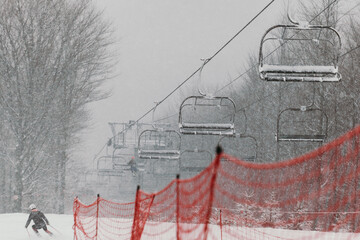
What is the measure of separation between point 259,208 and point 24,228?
19.8 m

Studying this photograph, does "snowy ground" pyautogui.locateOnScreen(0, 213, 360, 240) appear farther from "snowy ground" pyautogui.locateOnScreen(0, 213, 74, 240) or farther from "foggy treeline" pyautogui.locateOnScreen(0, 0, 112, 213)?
"foggy treeline" pyautogui.locateOnScreen(0, 0, 112, 213)

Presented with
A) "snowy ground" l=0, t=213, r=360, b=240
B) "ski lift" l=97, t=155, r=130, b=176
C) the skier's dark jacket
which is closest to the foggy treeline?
"ski lift" l=97, t=155, r=130, b=176

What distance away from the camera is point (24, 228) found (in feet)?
67.6

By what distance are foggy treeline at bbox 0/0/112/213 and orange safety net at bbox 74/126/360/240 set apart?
11.1 feet

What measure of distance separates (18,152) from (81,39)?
6878 mm

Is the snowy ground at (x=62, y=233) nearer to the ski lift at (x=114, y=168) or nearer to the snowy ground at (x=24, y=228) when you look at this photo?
the snowy ground at (x=24, y=228)

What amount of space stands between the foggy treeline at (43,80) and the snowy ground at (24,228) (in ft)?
15.7

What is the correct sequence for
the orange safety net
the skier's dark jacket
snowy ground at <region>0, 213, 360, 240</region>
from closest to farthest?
the orange safety net, the skier's dark jacket, snowy ground at <region>0, 213, 360, 240</region>

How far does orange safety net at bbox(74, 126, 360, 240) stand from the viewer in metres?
7.65

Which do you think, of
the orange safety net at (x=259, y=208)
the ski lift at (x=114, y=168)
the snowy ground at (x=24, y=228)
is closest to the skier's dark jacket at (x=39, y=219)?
the snowy ground at (x=24, y=228)

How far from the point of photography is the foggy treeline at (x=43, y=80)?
28.7 metres

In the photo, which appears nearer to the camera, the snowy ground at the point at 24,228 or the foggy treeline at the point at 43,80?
the snowy ground at the point at 24,228

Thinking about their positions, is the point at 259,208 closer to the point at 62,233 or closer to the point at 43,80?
the point at 43,80

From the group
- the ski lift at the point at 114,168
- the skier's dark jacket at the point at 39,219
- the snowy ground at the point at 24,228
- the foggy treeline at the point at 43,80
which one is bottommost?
the snowy ground at the point at 24,228
